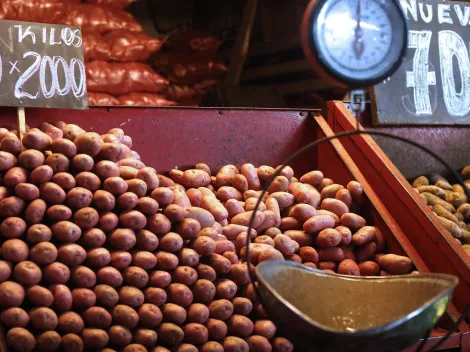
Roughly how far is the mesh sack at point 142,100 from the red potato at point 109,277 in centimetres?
263

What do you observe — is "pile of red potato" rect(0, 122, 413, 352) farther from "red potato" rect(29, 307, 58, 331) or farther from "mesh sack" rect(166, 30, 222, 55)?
"mesh sack" rect(166, 30, 222, 55)

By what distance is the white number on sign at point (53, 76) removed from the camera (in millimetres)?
2744

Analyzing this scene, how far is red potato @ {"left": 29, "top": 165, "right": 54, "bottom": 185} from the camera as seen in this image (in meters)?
2.32

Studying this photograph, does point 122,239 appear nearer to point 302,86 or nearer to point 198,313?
point 198,313

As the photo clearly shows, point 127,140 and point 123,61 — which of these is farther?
point 123,61

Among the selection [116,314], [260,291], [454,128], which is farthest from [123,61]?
[260,291]

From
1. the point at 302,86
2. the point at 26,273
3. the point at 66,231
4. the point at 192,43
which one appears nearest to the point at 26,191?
the point at 66,231

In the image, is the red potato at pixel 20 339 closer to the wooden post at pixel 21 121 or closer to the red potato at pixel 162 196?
the red potato at pixel 162 196

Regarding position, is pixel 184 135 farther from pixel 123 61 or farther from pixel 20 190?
pixel 123 61

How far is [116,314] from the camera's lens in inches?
85.3

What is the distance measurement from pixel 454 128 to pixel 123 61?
2.30 metres

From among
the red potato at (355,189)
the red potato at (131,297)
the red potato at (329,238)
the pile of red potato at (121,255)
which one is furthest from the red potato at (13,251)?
the red potato at (355,189)

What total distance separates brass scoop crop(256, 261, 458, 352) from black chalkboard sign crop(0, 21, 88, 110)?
1347mm

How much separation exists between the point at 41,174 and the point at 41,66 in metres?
0.65
